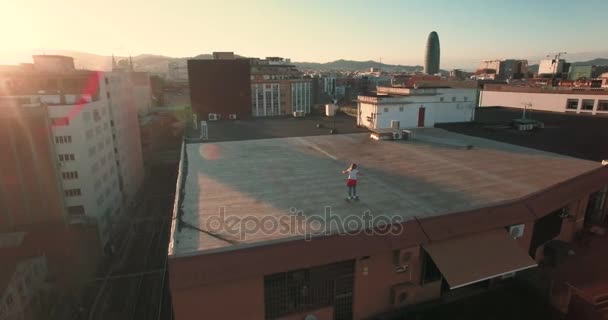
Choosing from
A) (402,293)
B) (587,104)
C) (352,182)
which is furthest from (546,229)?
(587,104)

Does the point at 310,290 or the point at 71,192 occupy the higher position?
the point at 310,290

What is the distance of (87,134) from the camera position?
129ft

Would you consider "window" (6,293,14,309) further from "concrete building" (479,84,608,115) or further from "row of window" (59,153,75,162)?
"concrete building" (479,84,608,115)

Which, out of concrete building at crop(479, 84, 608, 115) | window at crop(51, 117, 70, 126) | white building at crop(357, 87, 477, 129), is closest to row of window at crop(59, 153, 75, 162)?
window at crop(51, 117, 70, 126)

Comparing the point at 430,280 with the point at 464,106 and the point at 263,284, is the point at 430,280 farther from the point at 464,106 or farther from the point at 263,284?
the point at 464,106

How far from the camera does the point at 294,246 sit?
1083cm

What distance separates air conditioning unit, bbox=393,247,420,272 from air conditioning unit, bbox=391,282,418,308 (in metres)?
0.63

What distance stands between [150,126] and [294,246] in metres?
70.3

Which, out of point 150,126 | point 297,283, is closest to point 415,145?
A: point 297,283

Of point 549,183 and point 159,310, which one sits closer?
point 549,183

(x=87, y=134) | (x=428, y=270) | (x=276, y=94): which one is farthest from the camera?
(x=276, y=94)

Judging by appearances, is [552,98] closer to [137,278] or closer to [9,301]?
[137,278]

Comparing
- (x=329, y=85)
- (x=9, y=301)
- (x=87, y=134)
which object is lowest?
(x=9, y=301)

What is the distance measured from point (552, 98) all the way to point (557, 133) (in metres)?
27.9
